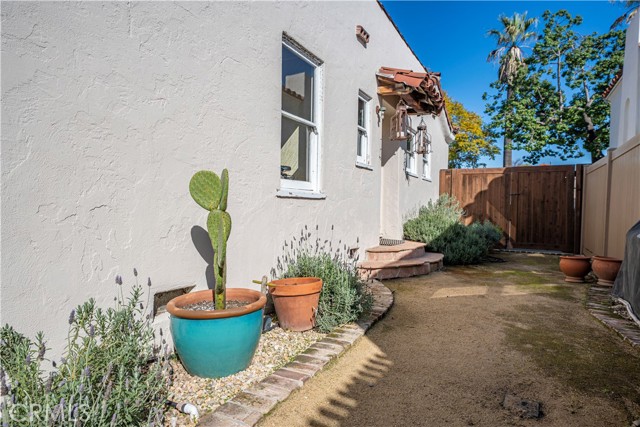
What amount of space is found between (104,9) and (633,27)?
1007cm

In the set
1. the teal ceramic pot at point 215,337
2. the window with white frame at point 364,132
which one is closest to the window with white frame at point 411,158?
the window with white frame at point 364,132

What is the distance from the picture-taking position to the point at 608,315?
416 centimetres

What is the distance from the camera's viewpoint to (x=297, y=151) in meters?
→ 4.66

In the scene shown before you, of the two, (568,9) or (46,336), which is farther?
(568,9)

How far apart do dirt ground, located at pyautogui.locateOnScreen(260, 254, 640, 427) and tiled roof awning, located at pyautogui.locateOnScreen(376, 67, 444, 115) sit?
3690 mm

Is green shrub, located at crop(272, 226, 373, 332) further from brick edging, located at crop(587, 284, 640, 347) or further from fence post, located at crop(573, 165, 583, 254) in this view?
fence post, located at crop(573, 165, 583, 254)

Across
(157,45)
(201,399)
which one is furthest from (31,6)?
(201,399)

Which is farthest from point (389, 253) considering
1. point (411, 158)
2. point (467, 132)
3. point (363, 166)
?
point (467, 132)

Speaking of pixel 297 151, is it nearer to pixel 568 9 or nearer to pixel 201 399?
pixel 201 399

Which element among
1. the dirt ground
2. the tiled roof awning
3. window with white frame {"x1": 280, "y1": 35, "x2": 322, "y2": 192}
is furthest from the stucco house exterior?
the tiled roof awning

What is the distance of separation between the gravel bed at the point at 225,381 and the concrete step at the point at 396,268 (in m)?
2.64

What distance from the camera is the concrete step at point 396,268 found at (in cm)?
587

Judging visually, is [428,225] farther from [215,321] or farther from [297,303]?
[215,321]

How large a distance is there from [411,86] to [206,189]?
4.80 meters
